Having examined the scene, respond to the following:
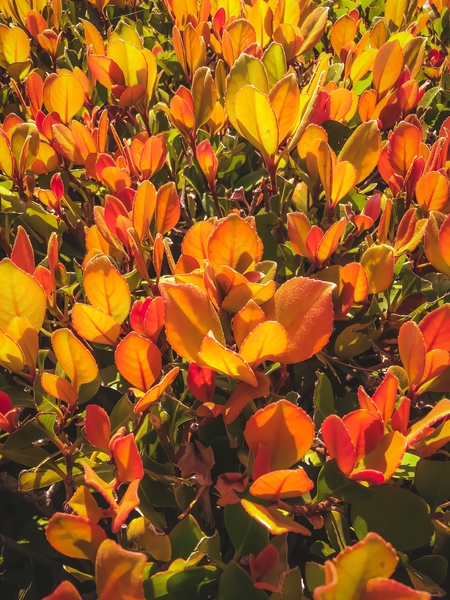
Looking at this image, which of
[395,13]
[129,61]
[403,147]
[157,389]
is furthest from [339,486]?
[395,13]

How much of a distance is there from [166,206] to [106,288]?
23cm

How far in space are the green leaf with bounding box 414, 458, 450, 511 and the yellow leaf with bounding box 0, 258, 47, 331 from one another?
0.62 metres

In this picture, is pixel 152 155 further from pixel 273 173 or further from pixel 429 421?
pixel 429 421

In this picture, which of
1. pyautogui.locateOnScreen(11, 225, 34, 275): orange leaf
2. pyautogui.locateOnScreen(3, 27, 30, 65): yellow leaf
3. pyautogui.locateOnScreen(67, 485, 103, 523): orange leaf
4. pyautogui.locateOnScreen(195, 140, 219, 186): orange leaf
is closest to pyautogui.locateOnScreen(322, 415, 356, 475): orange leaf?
pyautogui.locateOnScreen(67, 485, 103, 523): orange leaf

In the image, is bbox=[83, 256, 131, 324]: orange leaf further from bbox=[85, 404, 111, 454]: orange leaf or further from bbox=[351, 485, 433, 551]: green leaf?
bbox=[351, 485, 433, 551]: green leaf

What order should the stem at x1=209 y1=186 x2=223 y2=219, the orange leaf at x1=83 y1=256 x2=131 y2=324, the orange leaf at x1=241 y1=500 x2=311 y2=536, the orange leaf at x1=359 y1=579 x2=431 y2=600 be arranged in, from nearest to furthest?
the orange leaf at x1=359 y1=579 x2=431 y2=600 < the orange leaf at x1=241 y1=500 x2=311 y2=536 < the orange leaf at x1=83 y1=256 x2=131 y2=324 < the stem at x1=209 y1=186 x2=223 y2=219

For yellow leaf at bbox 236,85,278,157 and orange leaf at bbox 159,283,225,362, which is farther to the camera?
yellow leaf at bbox 236,85,278,157

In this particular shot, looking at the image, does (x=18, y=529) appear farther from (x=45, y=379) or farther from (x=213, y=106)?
(x=213, y=106)

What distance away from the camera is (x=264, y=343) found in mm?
657

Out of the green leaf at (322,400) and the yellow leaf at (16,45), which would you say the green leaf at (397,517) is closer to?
the green leaf at (322,400)

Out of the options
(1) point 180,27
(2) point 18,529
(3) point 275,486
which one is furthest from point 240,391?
(1) point 180,27

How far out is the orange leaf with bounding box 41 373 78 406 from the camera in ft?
2.44

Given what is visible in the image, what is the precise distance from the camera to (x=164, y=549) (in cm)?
68

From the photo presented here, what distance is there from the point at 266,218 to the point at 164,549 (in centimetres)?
68
